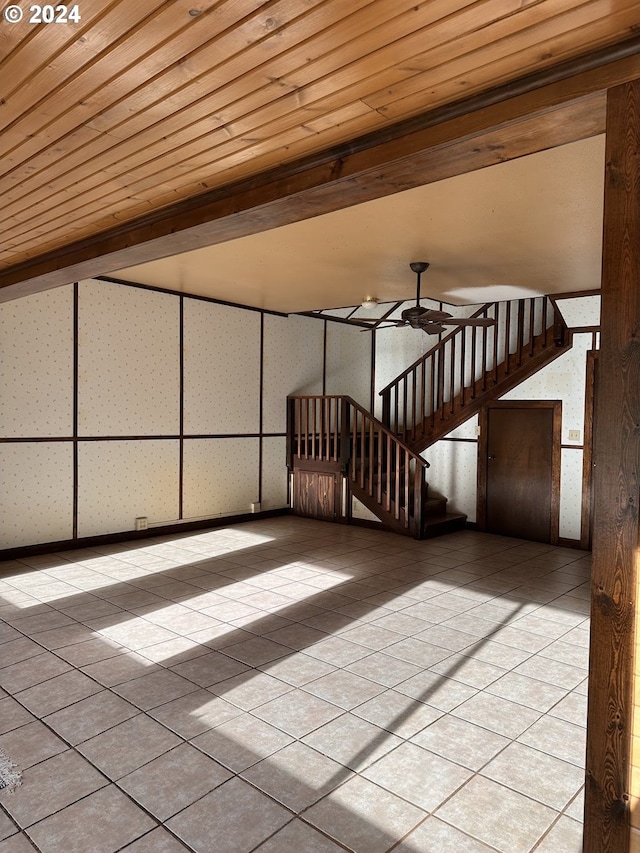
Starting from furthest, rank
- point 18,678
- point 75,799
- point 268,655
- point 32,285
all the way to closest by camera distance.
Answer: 1. point 32,285
2. point 268,655
3. point 18,678
4. point 75,799

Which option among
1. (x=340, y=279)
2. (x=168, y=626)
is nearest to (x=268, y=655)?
(x=168, y=626)

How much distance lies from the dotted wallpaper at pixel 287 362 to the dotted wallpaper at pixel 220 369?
0.23m

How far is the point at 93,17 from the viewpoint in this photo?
175 cm

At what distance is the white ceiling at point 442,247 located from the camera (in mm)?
3648

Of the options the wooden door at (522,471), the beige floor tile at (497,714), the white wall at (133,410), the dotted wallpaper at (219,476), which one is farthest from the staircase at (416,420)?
the beige floor tile at (497,714)

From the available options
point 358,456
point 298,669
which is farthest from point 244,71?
point 358,456

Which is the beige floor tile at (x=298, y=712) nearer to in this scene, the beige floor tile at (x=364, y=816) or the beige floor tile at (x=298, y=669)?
the beige floor tile at (x=298, y=669)

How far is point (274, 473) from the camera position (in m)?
8.91

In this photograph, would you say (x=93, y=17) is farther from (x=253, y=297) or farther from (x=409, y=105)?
(x=253, y=297)

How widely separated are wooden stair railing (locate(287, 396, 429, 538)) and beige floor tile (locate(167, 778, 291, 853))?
5281 mm

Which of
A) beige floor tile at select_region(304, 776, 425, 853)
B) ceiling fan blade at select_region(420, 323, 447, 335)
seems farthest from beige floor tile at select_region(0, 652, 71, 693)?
ceiling fan blade at select_region(420, 323, 447, 335)

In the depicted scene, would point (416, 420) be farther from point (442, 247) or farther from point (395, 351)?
point (442, 247)

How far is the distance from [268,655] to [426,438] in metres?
5.27

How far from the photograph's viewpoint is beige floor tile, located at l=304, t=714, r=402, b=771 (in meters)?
2.70
